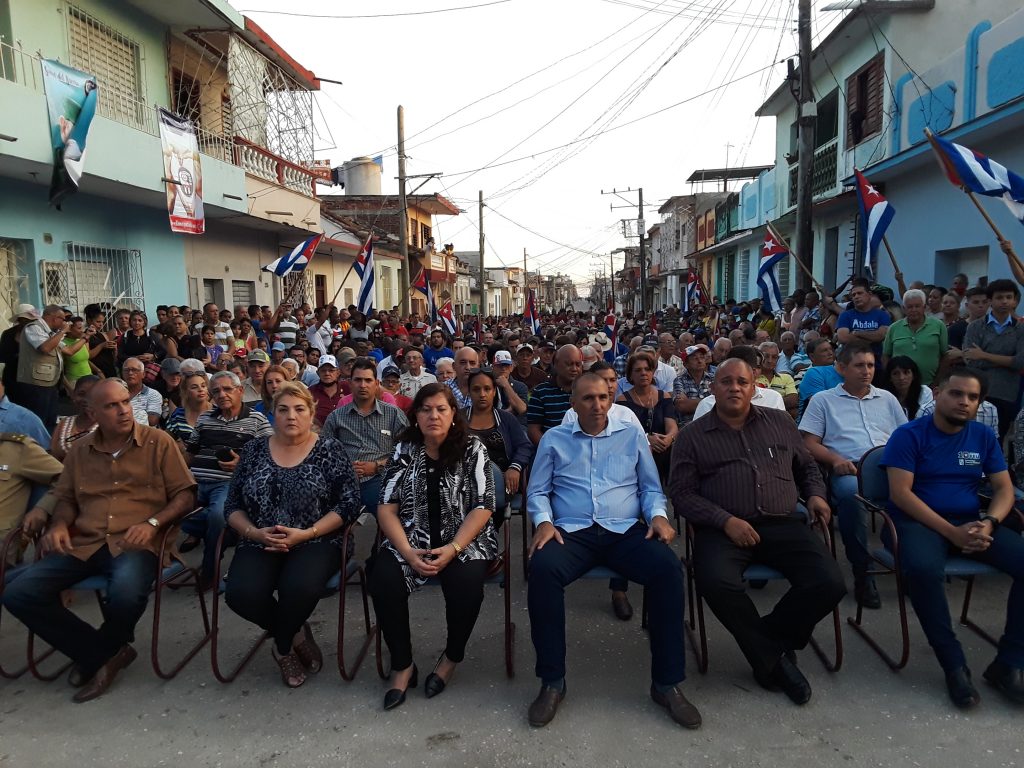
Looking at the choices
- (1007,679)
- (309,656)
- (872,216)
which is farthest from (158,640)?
(872,216)

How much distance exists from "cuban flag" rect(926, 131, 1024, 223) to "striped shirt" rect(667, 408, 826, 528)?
151 inches

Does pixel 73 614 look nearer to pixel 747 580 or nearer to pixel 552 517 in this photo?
pixel 552 517

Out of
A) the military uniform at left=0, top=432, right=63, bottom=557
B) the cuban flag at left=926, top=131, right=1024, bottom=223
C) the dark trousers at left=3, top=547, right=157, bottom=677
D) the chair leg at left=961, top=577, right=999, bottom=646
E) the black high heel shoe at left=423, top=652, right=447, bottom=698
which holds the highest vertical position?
the cuban flag at left=926, top=131, right=1024, bottom=223

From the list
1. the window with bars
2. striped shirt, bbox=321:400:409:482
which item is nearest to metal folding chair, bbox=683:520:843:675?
striped shirt, bbox=321:400:409:482

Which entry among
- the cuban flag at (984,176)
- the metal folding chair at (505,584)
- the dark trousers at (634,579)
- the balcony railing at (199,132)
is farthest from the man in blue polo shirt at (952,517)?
the balcony railing at (199,132)

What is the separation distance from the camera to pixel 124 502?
12.2ft

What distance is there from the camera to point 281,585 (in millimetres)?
3488

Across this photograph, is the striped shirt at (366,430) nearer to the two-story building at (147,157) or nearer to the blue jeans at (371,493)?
the blue jeans at (371,493)

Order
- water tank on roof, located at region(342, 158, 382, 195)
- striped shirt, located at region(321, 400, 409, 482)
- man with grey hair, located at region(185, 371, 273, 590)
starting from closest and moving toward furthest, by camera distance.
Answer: man with grey hair, located at region(185, 371, 273, 590), striped shirt, located at region(321, 400, 409, 482), water tank on roof, located at region(342, 158, 382, 195)

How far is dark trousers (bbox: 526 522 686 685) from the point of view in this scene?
3221 millimetres

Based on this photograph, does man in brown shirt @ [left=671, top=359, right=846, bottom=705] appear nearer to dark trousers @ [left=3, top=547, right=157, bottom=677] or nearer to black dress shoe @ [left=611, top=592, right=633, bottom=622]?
black dress shoe @ [left=611, top=592, right=633, bottom=622]

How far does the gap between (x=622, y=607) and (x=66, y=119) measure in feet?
28.0

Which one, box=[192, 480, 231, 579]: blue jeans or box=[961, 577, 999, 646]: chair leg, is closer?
box=[961, 577, 999, 646]: chair leg

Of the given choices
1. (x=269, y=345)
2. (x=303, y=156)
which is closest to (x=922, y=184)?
(x=269, y=345)
